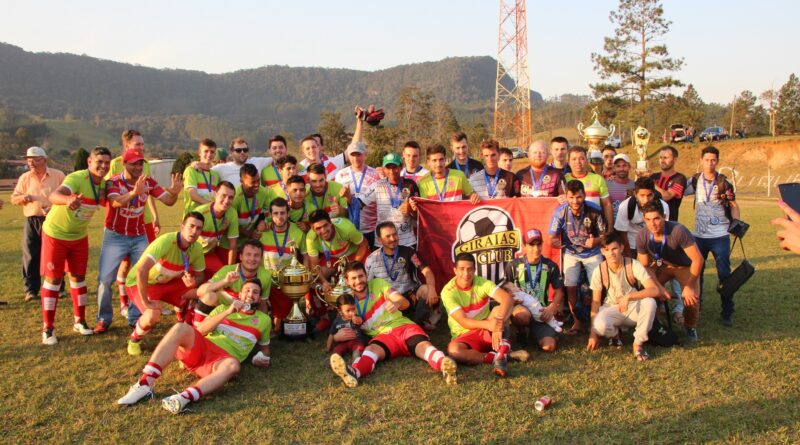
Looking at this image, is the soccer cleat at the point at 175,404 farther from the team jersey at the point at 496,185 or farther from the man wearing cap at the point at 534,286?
the team jersey at the point at 496,185

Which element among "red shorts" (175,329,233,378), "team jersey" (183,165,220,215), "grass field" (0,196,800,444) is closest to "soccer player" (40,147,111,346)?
"grass field" (0,196,800,444)

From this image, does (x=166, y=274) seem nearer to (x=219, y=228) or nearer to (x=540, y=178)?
(x=219, y=228)

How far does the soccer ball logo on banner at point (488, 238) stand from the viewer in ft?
23.8

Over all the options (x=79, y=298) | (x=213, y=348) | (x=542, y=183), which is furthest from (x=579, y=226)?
(x=79, y=298)

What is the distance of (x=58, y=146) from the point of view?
100562 mm

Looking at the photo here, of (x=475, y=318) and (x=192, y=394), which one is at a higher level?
(x=475, y=318)

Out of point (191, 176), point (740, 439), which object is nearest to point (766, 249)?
point (740, 439)

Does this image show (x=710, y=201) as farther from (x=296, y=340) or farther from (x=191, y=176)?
(x=191, y=176)

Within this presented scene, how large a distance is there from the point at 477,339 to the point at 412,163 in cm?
274

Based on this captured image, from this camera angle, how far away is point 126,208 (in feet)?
22.2

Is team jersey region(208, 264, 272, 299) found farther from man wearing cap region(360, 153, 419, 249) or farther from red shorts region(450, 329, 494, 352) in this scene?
red shorts region(450, 329, 494, 352)

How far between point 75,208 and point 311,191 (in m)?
2.66

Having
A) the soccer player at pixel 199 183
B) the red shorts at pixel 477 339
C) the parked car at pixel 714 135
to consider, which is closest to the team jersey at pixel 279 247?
the soccer player at pixel 199 183

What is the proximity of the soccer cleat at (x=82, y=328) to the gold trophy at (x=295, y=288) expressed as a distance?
2308mm
